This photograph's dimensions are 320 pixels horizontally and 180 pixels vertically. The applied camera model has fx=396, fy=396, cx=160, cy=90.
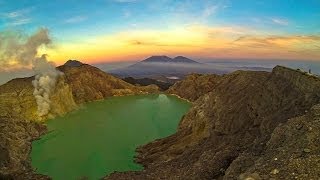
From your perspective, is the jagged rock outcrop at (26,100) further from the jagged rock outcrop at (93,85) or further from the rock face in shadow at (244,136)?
the rock face in shadow at (244,136)

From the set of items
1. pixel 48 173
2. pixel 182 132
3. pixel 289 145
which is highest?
pixel 289 145

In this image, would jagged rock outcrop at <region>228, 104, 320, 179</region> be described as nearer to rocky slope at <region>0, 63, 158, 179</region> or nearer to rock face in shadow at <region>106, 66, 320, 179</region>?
rock face in shadow at <region>106, 66, 320, 179</region>

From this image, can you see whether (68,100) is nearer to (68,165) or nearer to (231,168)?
(68,165)

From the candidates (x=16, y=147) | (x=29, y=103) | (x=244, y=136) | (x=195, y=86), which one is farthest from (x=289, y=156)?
(x=195, y=86)

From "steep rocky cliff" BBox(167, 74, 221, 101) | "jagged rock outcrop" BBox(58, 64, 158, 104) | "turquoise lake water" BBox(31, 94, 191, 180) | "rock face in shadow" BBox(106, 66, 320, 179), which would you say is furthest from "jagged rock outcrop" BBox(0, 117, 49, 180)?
"steep rocky cliff" BBox(167, 74, 221, 101)

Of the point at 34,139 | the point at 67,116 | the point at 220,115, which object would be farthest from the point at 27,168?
the point at 67,116
